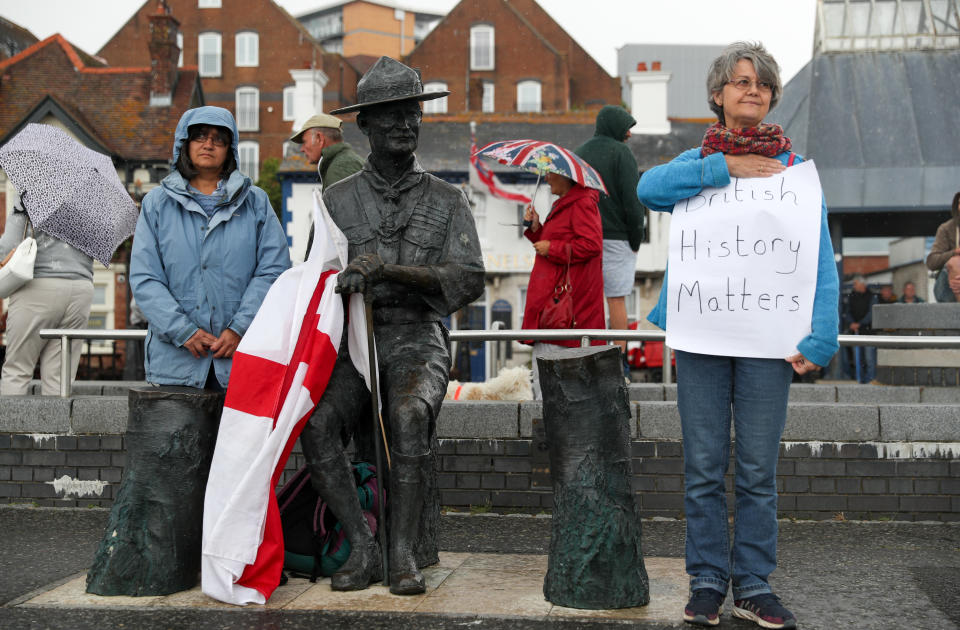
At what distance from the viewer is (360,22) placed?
7656 cm

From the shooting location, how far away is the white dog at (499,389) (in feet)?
28.1

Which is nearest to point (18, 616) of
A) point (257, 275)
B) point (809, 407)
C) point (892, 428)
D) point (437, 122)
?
point (257, 275)

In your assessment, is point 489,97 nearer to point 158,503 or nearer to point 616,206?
point 616,206

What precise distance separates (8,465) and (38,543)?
1.48 meters

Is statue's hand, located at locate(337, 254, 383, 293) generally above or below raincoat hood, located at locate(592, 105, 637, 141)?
below

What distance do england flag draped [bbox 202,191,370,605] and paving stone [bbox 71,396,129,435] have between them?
109 inches

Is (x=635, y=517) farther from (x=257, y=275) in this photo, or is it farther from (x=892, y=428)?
(x=892, y=428)

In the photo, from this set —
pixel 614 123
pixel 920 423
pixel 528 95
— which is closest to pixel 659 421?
pixel 920 423

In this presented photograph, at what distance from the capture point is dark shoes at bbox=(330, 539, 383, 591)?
4887 millimetres

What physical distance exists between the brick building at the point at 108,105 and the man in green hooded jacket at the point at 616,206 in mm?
30142

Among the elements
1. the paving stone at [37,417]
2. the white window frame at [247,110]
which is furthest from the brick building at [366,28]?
the paving stone at [37,417]

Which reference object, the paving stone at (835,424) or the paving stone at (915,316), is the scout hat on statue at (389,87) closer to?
the paving stone at (835,424)

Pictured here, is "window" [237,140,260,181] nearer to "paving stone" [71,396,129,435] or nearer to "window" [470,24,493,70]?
"window" [470,24,493,70]

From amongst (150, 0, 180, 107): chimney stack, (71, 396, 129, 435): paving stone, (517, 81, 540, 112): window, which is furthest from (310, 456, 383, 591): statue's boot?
(517, 81, 540, 112): window
